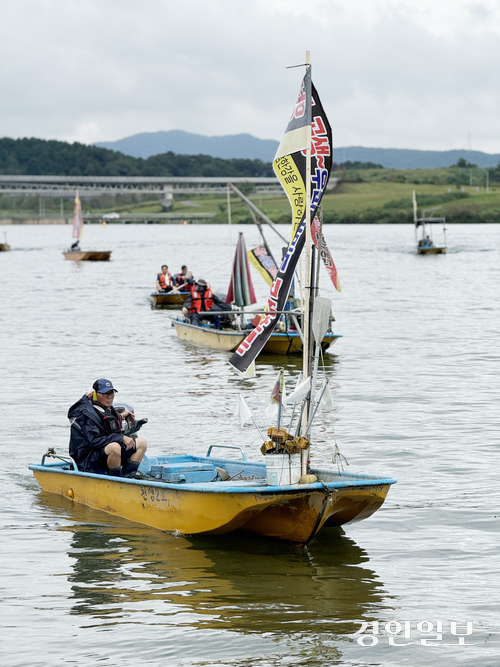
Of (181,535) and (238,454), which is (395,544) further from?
(238,454)

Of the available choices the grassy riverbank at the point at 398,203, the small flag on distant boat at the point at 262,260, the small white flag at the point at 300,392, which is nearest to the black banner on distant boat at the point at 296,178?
the small white flag at the point at 300,392

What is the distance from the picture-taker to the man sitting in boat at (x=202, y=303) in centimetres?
2956

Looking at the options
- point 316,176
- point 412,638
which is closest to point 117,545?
point 412,638

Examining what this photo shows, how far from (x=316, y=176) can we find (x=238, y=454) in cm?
608

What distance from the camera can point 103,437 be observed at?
1268cm

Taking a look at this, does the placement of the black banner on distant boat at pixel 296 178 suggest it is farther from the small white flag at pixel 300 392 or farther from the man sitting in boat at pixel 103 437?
the man sitting in boat at pixel 103 437

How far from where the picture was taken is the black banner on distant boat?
38.0ft

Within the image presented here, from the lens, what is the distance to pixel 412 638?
9305 millimetres

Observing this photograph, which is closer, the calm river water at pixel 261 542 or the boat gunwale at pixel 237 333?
the calm river water at pixel 261 542

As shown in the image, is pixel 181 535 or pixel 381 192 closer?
pixel 181 535

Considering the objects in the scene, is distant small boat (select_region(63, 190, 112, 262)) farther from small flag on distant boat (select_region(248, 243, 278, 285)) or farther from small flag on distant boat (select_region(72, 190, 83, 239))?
small flag on distant boat (select_region(248, 243, 278, 285))

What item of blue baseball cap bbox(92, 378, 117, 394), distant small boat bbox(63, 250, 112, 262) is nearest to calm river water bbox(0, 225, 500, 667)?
blue baseball cap bbox(92, 378, 117, 394)

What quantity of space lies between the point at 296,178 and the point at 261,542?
4.45 meters

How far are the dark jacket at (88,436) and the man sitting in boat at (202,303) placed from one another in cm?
1651
